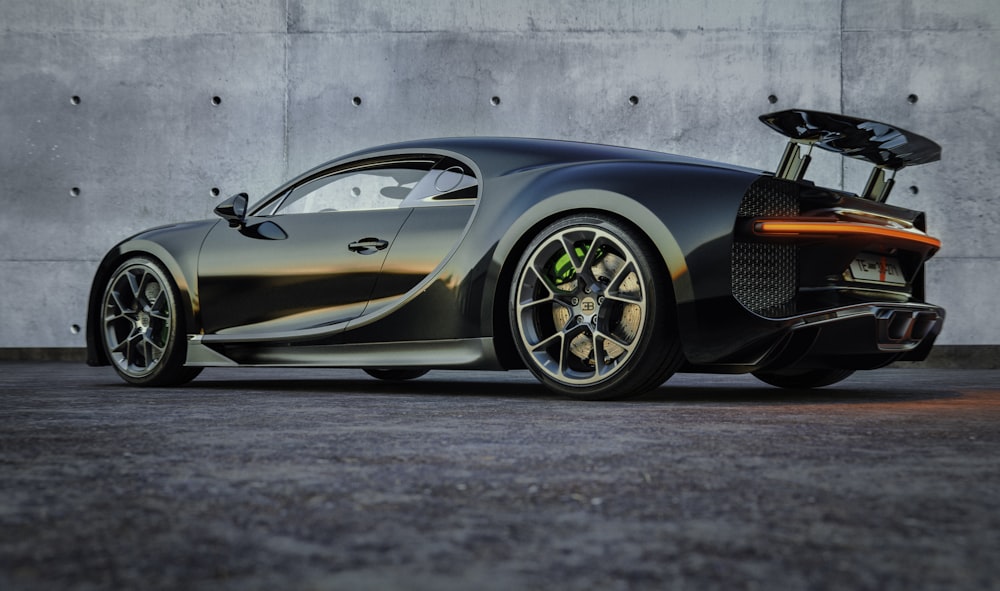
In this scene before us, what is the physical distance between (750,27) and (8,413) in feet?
26.2

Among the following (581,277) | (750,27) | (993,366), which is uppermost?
(750,27)

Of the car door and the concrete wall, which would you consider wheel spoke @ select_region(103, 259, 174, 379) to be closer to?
the car door

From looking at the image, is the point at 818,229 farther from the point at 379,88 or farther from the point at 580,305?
the point at 379,88

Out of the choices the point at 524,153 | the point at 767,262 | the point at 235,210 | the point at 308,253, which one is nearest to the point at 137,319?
the point at 235,210

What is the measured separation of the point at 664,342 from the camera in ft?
14.1

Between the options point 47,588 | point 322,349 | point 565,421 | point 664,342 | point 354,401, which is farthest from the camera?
point 322,349

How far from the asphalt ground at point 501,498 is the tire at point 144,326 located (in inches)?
62.8

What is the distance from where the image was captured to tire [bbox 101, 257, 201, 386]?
572 centimetres

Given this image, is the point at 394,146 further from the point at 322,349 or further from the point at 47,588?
the point at 47,588

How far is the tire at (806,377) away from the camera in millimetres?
5730

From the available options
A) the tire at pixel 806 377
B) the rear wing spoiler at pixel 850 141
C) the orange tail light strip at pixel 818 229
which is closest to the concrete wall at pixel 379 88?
the tire at pixel 806 377

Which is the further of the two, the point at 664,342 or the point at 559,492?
the point at 664,342

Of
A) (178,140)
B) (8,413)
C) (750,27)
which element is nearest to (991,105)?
(750,27)

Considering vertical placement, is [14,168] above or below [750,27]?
below
